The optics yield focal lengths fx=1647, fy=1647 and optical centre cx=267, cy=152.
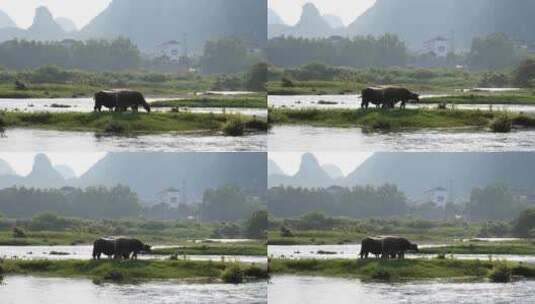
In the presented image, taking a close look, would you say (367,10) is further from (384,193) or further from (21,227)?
(21,227)

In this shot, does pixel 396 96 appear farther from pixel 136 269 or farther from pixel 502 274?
pixel 136 269

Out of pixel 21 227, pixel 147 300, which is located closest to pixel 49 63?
pixel 21 227

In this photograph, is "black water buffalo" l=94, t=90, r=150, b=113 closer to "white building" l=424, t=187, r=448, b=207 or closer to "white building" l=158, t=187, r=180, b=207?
"white building" l=158, t=187, r=180, b=207

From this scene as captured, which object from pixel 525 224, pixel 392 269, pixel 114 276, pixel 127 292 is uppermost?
pixel 525 224

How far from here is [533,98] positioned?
24984 mm

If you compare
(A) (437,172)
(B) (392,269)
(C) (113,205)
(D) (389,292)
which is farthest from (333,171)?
(C) (113,205)

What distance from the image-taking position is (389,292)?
78.4 ft

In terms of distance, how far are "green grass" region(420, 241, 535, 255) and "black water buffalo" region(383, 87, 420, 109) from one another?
229 centimetres

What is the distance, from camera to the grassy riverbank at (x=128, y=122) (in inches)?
962

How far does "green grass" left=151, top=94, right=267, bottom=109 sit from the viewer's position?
24.8 metres

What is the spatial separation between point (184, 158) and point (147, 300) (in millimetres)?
2167

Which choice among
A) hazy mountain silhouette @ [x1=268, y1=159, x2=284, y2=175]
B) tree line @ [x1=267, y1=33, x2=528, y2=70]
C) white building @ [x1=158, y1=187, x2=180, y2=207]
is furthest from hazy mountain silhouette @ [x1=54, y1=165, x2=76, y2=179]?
tree line @ [x1=267, y1=33, x2=528, y2=70]

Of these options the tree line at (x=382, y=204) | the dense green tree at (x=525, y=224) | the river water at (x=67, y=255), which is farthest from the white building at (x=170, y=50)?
the dense green tree at (x=525, y=224)

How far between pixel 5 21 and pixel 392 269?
7039mm
